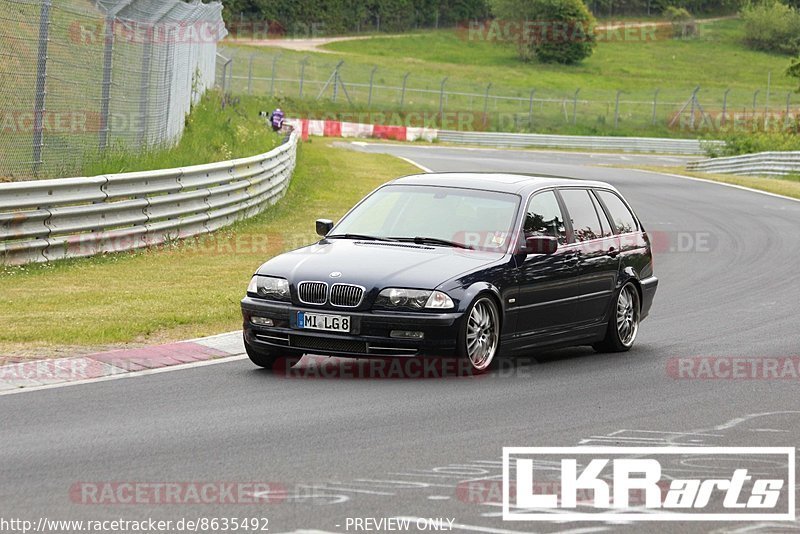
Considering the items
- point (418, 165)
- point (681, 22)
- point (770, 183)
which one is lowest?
point (418, 165)

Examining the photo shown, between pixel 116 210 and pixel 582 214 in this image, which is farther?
pixel 116 210

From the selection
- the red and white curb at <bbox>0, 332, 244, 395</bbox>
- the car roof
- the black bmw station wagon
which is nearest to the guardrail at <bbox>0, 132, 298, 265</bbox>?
the red and white curb at <bbox>0, 332, 244, 395</bbox>

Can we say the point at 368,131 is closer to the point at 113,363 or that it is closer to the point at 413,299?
Answer: the point at 113,363

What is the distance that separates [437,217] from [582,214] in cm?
149

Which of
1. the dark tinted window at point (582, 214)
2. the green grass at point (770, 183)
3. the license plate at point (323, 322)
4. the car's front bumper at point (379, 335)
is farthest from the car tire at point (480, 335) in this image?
the green grass at point (770, 183)

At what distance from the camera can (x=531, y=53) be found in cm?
11375

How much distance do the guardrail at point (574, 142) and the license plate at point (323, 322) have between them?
55.9m

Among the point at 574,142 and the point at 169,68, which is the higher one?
the point at 169,68

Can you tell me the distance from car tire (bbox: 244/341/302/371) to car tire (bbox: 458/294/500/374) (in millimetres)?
1267

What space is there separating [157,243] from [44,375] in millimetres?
8055

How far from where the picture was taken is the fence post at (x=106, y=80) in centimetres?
1798

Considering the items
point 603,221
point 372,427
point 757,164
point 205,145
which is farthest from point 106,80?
point 757,164

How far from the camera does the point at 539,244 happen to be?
35.9ft

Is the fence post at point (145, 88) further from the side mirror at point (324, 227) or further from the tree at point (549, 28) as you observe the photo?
the tree at point (549, 28)
